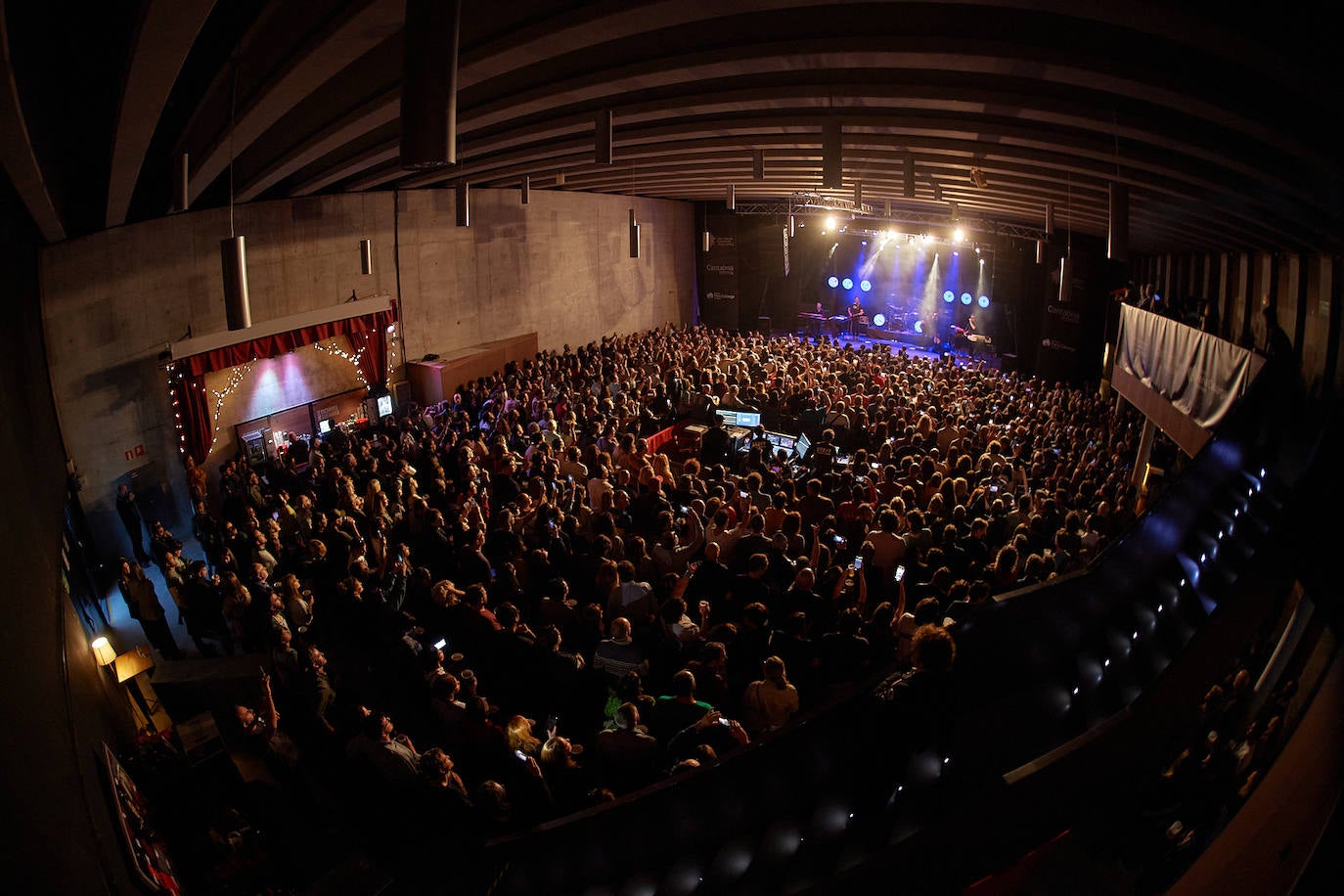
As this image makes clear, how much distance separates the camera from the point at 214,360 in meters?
10.1

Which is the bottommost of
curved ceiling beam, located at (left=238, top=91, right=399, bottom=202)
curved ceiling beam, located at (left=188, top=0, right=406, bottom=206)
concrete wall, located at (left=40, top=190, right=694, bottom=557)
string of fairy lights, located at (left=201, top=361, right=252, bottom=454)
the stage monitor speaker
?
the stage monitor speaker

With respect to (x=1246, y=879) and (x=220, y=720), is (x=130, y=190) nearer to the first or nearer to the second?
(x=220, y=720)

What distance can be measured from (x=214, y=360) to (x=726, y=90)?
26.3ft

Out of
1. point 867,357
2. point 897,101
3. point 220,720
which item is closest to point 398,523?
point 220,720

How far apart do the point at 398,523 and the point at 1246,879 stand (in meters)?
7.20

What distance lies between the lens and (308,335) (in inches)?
452

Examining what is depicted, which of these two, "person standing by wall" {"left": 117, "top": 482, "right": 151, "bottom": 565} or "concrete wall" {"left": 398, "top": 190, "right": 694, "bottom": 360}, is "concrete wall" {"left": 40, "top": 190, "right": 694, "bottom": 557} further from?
"person standing by wall" {"left": 117, "top": 482, "right": 151, "bottom": 565}

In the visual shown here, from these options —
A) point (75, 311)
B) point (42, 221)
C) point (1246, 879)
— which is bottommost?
point (1246, 879)

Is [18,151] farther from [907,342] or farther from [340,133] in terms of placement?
[907,342]

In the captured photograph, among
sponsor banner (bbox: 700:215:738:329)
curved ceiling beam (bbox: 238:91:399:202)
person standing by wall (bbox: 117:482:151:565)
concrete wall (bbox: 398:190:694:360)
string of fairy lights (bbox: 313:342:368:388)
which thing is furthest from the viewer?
sponsor banner (bbox: 700:215:738:329)

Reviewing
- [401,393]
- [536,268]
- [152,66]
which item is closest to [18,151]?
[152,66]

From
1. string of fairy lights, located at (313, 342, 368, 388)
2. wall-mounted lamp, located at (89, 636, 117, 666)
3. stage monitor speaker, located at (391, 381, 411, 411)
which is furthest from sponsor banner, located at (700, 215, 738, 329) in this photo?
wall-mounted lamp, located at (89, 636, 117, 666)

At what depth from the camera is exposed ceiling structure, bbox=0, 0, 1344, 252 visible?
3443mm

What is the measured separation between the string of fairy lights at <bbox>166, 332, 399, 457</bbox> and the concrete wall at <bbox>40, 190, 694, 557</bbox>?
5.0 inches
